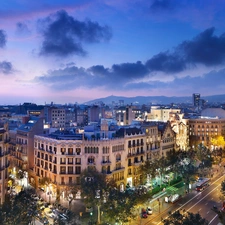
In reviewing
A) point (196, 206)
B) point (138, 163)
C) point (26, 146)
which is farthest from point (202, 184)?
point (26, 146)

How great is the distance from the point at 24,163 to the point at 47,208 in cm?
2936

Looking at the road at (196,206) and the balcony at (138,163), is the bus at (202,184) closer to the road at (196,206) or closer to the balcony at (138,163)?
the road at (196,206)

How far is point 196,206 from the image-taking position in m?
70.7

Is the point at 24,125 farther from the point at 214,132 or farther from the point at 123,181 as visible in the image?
the point at 214,132

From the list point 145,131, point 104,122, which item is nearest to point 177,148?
point 145,131

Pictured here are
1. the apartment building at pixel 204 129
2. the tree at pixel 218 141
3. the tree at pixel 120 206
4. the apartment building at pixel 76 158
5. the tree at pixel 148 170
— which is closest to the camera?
the tree at pixel 120 206

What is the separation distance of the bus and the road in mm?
1284

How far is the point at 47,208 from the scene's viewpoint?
70688 mm

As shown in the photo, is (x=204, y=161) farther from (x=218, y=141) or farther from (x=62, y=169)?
(x=218, y=141)

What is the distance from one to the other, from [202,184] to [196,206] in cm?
1857

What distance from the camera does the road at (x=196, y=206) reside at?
62.7 meters

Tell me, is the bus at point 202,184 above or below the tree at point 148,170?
below

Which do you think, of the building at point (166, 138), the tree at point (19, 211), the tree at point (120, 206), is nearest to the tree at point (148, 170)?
the building at point (166, 138)

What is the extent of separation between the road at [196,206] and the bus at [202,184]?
1284 millimetres
